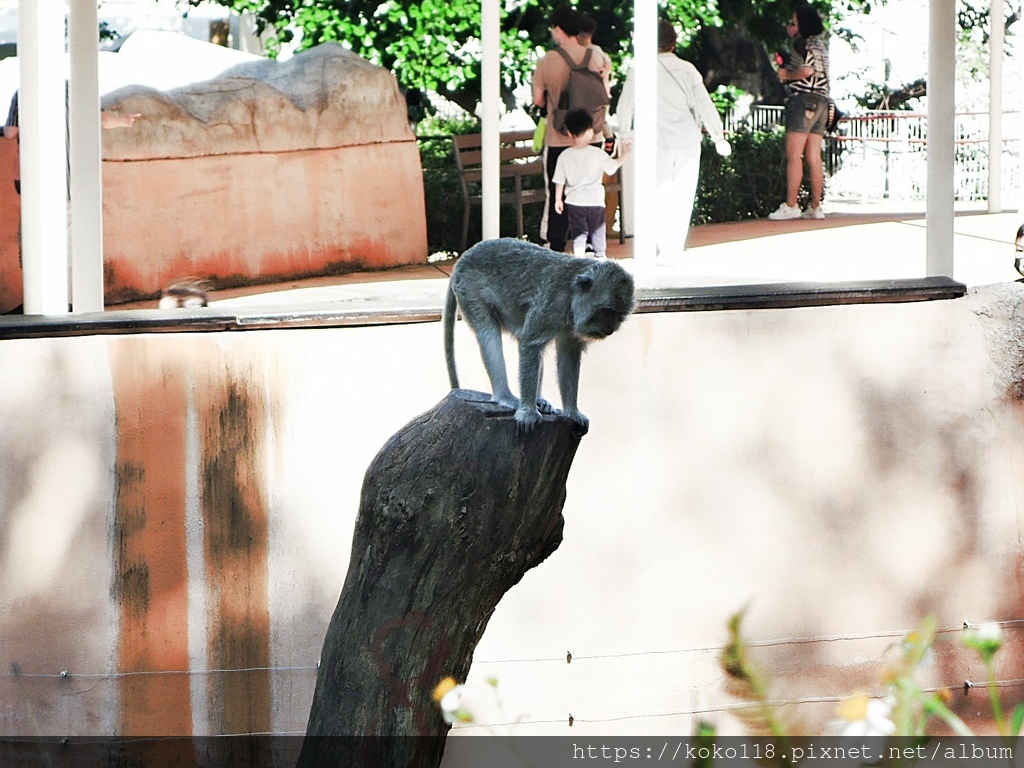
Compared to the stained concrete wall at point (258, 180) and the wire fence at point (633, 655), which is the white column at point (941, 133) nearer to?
the wire fence at point (633, 655)

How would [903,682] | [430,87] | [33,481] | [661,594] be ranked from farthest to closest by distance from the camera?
[430,87]
[661,594]
[33,481]
[903,682]

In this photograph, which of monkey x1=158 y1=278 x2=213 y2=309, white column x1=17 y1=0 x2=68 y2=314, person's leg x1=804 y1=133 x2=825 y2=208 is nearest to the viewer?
white column x1=17 y1=0 x2=68 y2=314

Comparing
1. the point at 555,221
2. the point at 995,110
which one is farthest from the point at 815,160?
the point at 555,221

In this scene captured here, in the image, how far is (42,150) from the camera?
21.4 feet

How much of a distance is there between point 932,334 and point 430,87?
9.38m

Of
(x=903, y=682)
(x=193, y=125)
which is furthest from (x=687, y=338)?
→ (x=193, y=125)

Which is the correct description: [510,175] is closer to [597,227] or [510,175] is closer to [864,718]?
[597,227]

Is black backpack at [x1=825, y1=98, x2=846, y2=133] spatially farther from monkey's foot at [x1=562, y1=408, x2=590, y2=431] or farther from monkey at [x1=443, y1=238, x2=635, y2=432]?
monkey's foot at [x1=562, y1=408, x2=590, y2=431]

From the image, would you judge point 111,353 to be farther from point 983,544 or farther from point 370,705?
point 983,544

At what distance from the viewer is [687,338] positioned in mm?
6160

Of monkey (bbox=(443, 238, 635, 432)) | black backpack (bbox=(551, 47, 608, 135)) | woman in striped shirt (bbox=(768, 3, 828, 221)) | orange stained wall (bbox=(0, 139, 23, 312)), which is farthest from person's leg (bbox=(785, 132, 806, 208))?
monkey (bbox=(443, 238, 635, 432))

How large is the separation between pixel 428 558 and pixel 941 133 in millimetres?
4903

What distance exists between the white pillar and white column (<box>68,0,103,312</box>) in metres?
10.1

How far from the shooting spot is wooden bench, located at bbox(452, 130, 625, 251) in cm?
1278
